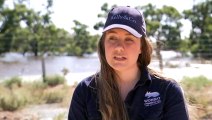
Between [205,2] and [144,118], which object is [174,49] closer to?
[205,2]

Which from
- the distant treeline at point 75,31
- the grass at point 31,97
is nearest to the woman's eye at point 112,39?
the grass at point 31,97

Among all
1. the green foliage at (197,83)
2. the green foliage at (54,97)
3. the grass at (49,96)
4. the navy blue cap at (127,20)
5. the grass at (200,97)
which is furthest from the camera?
the green foliage at (54,97)

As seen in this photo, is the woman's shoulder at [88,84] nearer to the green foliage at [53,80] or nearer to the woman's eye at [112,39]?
the woman's eye at [112,39]

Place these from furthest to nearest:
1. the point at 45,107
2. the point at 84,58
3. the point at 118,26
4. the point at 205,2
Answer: the point at 205,2
the point at 84,58
the point at 45,107
the point at 118,26

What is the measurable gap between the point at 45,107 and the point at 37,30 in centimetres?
1715

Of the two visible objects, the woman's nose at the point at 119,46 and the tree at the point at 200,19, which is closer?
the woman's nose at the point at 119,46

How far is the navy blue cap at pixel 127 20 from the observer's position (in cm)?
182

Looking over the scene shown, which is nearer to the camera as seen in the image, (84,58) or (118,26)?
(118,26)

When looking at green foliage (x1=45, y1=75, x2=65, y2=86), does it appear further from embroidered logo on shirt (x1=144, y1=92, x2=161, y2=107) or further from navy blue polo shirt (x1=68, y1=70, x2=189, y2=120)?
embroidered logo on shirt (x1=144, y1=92, x2=161, y2=107)

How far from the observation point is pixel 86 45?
23328mm

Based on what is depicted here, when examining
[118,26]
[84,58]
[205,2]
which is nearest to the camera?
[118,26]

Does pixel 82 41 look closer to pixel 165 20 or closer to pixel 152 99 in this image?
pixel 165 20

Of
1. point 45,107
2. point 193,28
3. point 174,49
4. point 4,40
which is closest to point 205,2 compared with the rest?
point 193,28

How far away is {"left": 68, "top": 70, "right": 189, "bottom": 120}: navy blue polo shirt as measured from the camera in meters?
1.87
